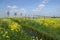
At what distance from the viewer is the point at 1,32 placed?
67.9ft

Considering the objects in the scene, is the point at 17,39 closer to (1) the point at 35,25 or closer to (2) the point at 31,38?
(2) the point at 31,38

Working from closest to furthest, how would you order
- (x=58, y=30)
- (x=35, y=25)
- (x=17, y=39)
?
(x=17, y=39)
(x=58, y=30)
(x=35, y=25)

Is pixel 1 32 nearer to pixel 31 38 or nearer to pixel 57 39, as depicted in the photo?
pixel 31 38

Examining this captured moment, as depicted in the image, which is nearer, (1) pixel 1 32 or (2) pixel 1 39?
(2) pixel 1 39

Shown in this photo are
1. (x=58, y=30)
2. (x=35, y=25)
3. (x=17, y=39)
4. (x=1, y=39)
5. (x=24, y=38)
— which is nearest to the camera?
(x=1, y=39)

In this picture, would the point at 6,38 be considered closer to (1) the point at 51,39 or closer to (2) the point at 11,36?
(2) the point at 11,36

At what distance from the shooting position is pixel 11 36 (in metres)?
20.3

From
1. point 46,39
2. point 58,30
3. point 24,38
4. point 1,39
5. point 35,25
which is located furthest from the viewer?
point 35,25

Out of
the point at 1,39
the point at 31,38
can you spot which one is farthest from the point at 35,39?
the point at 1,39

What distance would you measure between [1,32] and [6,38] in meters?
1.51

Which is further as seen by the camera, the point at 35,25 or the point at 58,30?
the point at 35,25

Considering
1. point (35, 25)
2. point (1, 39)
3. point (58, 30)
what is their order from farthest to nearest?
point (35, 25) < point (58, 30) < point (1, 39)

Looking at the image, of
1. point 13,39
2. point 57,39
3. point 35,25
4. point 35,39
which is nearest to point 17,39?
point 13,39

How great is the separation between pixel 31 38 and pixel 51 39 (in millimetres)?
3384
